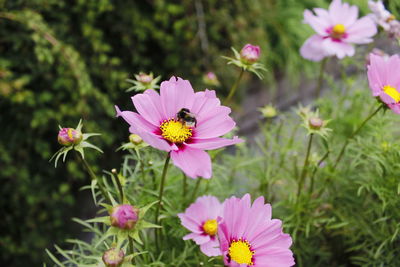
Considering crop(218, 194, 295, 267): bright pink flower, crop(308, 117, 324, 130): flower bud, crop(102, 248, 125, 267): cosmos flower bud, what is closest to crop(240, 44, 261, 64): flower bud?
crop(308, 117, 324, 130): flower bud

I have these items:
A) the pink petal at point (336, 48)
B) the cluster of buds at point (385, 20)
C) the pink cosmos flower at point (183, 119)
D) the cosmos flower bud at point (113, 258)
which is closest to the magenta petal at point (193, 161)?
the pink cosmos flower at point (183, 119)

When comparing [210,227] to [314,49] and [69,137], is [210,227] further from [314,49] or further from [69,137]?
[314,49]

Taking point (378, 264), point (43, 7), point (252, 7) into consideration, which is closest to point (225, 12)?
point (252, 7)

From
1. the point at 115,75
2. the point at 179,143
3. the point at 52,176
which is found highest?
the point at 115,75

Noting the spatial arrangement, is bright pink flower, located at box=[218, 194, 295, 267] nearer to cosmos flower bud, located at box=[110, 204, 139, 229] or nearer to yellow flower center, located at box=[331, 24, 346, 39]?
cosmos flower bud, located at box=[110, 204, 139, 229]

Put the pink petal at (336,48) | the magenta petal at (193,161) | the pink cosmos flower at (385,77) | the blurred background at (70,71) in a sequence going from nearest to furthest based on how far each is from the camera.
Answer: the magenta petal at (193,161)
the pink cosmos flower at (385,77)
the pink petal at (336,48)
the blurred background at (70,71)

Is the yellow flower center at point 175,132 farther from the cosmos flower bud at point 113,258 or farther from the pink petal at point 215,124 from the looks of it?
the cosmos flower bud at point 113,258

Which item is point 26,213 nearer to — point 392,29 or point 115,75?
point 115,75
